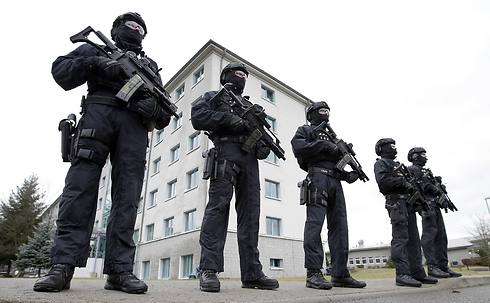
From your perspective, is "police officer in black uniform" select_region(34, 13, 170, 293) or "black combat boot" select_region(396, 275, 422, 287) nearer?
"police officer in black uniform" select_region(34, 13, 170, 293)

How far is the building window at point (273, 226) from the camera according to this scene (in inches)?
813

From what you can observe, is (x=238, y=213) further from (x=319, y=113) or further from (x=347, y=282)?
(x=319, y=113)

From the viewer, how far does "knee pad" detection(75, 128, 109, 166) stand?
265 centimetres

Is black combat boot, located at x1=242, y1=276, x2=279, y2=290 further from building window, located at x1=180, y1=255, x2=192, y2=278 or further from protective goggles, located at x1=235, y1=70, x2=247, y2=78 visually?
building window, located at x1=180, y1=255, x2=192, y2=278

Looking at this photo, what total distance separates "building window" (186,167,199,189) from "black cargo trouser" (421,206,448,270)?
1581 cm

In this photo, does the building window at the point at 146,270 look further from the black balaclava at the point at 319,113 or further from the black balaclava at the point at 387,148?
the black balaclava at the point at 319,113

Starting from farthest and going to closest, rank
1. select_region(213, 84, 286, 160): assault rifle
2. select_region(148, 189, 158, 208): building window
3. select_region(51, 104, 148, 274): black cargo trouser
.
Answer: select_region(148, 189, 158, 208): building window → select_region(213, 84, 286, 160): assault rifle → select_region(51, 104, 148, 274): black cargo trouser

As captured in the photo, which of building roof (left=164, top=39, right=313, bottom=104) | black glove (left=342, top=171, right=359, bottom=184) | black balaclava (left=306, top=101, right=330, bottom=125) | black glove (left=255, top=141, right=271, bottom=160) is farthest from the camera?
building roof (left=164, top=39, right=313, bottom=104)

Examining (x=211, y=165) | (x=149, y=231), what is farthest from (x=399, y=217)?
(x=149, y=231)

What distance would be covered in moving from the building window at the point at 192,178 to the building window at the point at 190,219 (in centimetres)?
165

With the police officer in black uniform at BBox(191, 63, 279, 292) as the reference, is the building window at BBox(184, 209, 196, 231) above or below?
above

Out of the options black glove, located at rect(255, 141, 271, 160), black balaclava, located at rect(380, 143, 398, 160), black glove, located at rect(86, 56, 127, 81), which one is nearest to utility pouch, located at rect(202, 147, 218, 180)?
black glove, located at rect(255, 141, 271, 160)

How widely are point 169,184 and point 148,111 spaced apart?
21425 mm

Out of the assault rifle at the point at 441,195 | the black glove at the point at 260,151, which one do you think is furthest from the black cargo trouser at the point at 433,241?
the black glove at the point at 260,151
